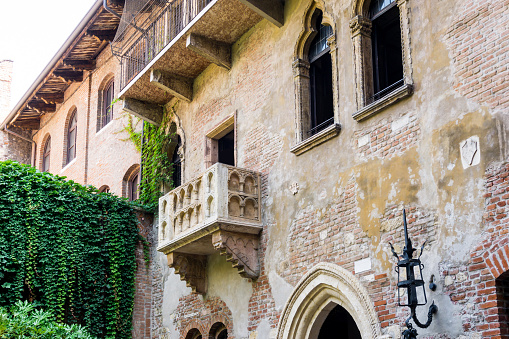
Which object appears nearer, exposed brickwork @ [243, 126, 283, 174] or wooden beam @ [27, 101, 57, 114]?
exposed brickwork @ [243, 126, 283, 174]

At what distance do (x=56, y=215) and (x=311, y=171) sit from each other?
5470mm

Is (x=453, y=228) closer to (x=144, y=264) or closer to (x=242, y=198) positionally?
(x=242, y=198)

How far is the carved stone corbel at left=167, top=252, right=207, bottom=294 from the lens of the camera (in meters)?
12.2

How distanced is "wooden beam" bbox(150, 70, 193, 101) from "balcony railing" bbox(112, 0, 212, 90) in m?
0.45

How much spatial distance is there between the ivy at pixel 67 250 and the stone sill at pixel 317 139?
492cm

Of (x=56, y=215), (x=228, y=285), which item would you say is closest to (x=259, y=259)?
(x=228, y=285)

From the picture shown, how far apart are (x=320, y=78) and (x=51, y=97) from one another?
12.5 m

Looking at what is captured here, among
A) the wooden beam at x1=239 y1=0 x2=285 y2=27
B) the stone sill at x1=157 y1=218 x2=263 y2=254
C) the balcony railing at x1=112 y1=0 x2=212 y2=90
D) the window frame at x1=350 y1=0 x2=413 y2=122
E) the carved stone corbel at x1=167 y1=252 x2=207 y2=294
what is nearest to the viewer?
the window frame at x1=350 y1=0 x2=413 y2=122

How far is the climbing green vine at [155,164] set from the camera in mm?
14523

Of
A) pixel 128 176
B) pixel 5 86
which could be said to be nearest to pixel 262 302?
pixel 128 176

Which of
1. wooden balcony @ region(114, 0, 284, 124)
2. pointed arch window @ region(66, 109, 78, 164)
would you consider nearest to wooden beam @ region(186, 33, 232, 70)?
wooden balcony @ region(114, 0, 284, 124)

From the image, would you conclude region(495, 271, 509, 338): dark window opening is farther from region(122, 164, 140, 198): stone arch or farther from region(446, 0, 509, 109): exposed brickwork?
region(122, 164, 140, 198): stone arch

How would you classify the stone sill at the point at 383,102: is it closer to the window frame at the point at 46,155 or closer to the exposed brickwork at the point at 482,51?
the exposed brickwork at the point at 482,51

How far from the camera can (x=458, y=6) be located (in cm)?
830
